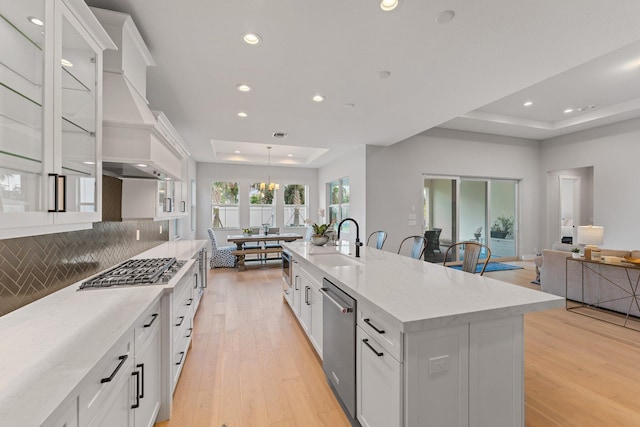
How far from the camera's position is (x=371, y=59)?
269cm

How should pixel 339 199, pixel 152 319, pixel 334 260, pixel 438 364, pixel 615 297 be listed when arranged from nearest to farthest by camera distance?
pixel 438 364 → pixel 152 319 → pixel 334 260 → pixel 615 297 → pixel 339 199

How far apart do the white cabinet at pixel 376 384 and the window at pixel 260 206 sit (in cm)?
737

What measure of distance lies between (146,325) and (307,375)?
Result: 4.48ft

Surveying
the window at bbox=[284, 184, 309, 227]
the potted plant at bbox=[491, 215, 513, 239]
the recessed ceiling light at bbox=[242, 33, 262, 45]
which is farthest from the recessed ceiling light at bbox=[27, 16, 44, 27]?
the potted plant at bbox=[491, 215, 513, 239]

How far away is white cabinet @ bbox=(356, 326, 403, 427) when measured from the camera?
1.22m

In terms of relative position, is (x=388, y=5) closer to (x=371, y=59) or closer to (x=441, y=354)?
(x=371, y=59)

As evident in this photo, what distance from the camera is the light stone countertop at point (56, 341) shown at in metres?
0.76

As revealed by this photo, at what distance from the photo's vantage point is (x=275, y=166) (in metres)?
8.69

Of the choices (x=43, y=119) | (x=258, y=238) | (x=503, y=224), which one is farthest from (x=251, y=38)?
(x=503, y=224)

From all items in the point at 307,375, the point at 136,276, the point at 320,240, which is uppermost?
the point at 320,240

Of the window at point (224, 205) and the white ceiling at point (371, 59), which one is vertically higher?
the white ceiling at point (371, 59)

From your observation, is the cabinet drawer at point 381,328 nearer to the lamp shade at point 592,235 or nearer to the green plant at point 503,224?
the lamp shade at point 592,235

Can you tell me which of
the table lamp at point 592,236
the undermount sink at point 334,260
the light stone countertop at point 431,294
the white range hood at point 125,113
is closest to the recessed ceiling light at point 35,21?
the white range hood at point 125,113

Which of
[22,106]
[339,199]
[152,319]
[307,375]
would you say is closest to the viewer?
[22,106]
